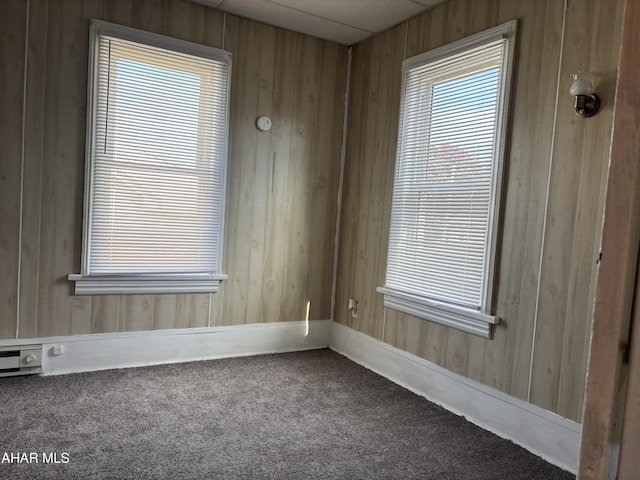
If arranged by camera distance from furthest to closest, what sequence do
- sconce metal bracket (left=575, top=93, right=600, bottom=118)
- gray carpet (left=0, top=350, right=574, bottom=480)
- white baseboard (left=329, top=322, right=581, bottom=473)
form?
white baseboard (left=329, top=322, right=581, bottom=473)
sconce metal bracket (left=575, top=93, right=600, bottom=118)
gray carpet (left=0, top=350, right=574, bottom=480)

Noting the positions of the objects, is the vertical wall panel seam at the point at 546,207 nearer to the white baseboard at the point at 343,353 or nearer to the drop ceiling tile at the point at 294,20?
the white baseboard at the point at 343,353

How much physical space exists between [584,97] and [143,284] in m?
2.96

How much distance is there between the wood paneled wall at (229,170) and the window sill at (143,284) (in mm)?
57

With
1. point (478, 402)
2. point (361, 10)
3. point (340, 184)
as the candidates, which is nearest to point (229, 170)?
point (340, 184)

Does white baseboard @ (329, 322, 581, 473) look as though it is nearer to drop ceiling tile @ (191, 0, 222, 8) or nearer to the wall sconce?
the wall sconce

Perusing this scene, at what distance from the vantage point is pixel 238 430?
260 centimetres

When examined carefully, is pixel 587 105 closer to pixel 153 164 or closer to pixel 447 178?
pixel 447 178

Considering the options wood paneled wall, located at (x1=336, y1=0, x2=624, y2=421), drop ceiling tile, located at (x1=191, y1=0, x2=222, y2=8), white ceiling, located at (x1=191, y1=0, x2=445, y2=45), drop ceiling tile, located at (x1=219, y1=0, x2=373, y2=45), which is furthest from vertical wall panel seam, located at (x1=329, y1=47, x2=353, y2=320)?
drop ceiling tile, located at (x1=191, y1=0, x2=222, y2=8)

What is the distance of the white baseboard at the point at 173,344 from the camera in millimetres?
3283

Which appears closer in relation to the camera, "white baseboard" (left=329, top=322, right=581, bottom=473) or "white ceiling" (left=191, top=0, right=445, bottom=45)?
"white baseboard" (left=329, top=322, right=581, bottom=473)

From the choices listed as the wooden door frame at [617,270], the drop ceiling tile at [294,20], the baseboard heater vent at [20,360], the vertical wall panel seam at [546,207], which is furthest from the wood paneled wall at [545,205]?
the baseboard heater vent at [20,360]

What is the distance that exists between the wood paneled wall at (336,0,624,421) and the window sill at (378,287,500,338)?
61mm

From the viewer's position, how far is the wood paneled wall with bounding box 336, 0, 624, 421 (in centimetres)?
238

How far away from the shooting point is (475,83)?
3027mm
